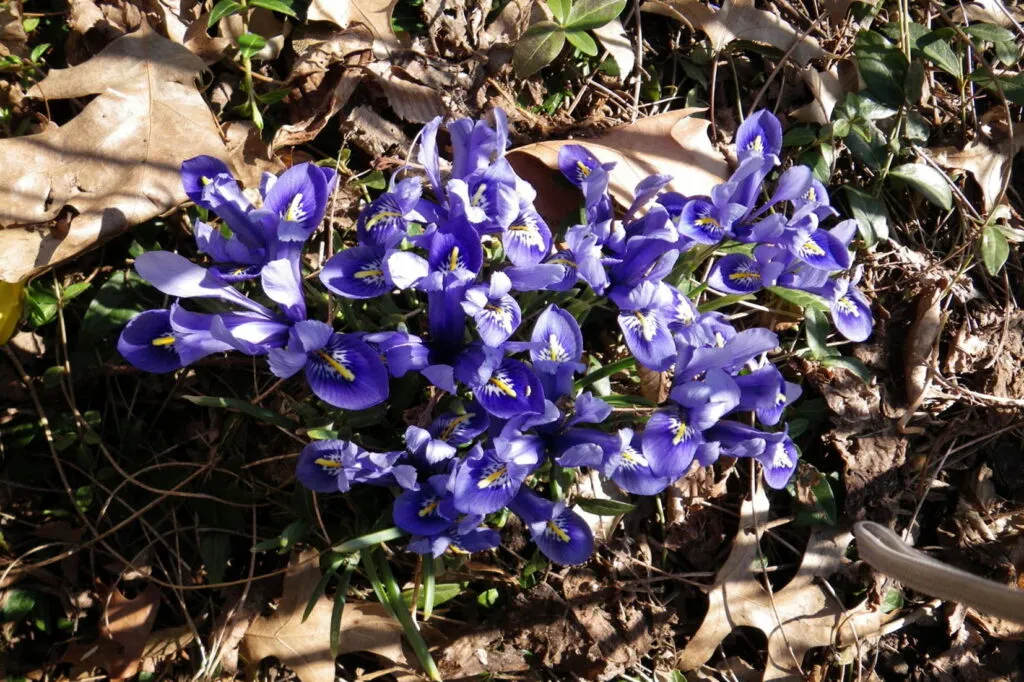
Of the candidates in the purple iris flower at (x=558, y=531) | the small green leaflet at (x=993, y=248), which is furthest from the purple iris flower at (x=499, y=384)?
the small green leaflet at (x=993, y=248)

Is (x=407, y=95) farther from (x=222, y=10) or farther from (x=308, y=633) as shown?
(x=308, y=633)

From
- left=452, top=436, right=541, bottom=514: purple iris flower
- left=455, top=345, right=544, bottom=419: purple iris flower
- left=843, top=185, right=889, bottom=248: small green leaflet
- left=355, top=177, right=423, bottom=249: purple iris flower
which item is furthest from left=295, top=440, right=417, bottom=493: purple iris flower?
left=843, top=185, right=889, bottom=248: small green leaflet

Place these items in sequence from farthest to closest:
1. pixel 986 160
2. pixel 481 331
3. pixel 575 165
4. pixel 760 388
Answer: pixel 986 160, pixel 575 165, pixel 760 388, pixel 481 331

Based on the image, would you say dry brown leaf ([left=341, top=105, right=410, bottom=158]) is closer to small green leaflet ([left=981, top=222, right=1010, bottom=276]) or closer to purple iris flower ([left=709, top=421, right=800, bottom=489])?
purple iris flower ([left=709, top=421, right=800, bottom=489])

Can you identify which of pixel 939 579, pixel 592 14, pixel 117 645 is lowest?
pixel 117 645

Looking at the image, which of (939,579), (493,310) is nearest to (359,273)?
(493,310)

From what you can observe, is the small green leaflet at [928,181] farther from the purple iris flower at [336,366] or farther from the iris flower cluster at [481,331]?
the purple iris flower at [336,366]
